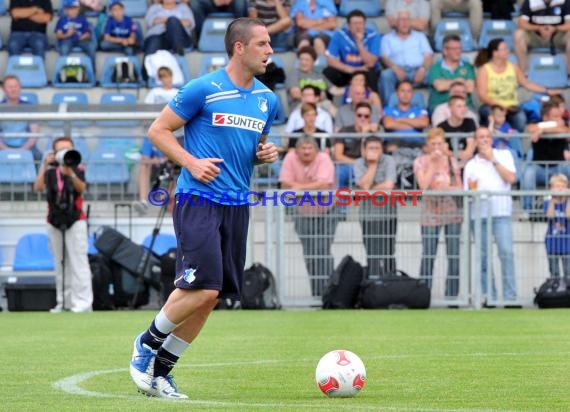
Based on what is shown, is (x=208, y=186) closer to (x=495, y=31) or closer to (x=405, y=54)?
(x=405, y=54)

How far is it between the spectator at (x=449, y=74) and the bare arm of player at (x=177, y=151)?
46.1ft

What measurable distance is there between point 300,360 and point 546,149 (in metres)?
10.1

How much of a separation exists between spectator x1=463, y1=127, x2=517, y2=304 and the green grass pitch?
100cm

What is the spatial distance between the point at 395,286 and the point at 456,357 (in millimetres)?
7096

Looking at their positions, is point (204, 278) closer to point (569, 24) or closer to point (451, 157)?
point (451, 157)

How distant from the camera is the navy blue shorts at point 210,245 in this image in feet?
26.0

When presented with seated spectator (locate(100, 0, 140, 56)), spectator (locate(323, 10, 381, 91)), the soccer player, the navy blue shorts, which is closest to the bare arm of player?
the soccer player

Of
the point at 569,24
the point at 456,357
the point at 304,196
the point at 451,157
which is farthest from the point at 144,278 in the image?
the point at 569,24

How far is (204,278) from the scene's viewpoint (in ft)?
26.0

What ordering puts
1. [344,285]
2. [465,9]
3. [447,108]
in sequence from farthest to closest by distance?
1. [465,9]
2. [447,108]
3. [344,285]

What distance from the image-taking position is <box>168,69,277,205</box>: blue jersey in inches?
319

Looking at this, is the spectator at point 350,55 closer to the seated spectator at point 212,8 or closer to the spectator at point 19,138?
the seated spectator at point 212,8

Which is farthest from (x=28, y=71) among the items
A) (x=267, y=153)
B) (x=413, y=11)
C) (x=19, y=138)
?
(x=267, y=153)

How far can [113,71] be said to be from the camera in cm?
2278
